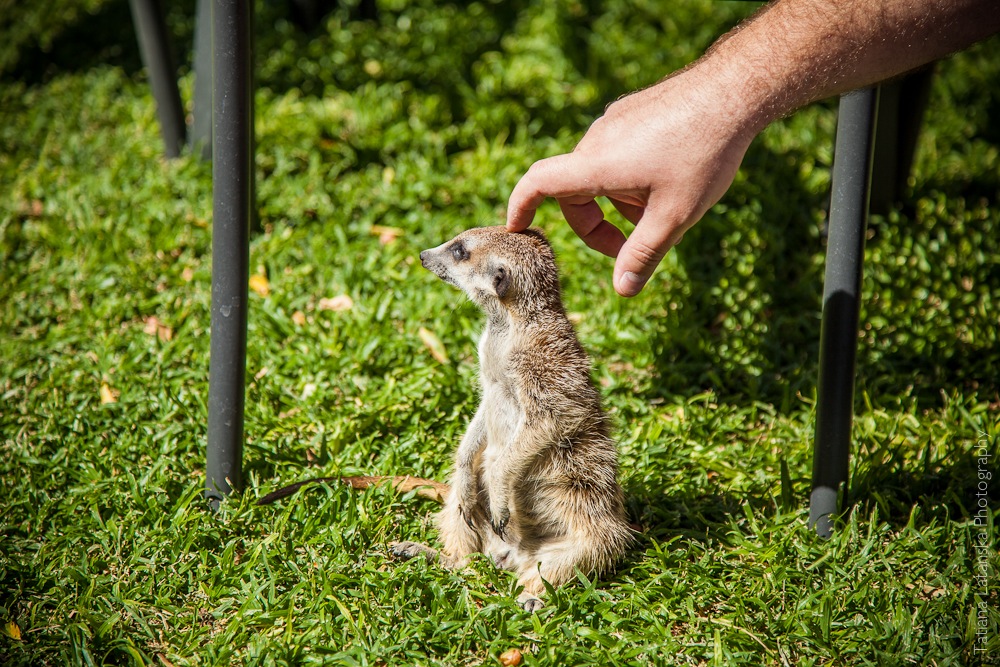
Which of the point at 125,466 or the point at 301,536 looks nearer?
the point at 301,536

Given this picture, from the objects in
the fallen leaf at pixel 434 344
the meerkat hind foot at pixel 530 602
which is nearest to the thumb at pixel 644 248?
the meerkat hind foot at pixel 530 602

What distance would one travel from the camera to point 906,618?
269cm

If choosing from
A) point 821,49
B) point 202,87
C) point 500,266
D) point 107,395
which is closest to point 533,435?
point 500,266

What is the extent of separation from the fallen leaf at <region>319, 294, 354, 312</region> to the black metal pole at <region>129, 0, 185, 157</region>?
1665 millimetres

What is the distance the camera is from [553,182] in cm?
258

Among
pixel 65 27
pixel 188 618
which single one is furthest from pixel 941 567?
pixel 65 27

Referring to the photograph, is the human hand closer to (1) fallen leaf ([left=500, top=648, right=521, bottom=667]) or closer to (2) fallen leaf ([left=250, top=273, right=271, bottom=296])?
(1) fallen leaf ([left=500, top=648, right=521, bottom=667])

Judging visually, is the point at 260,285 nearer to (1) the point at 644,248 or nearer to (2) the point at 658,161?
(1) the point at 644,248

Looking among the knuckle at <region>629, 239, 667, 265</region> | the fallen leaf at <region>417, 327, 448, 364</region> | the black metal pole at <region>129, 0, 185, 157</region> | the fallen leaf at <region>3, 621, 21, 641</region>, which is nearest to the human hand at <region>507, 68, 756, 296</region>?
the knuckle at <region>629, 239, 667, 265</region>

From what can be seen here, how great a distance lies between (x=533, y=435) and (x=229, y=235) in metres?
1.18

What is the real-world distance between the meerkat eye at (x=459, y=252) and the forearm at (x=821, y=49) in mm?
941

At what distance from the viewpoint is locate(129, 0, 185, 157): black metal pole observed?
16.3 ft

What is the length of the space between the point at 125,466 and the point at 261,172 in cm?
236

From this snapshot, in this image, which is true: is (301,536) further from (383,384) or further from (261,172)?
(261,172)
